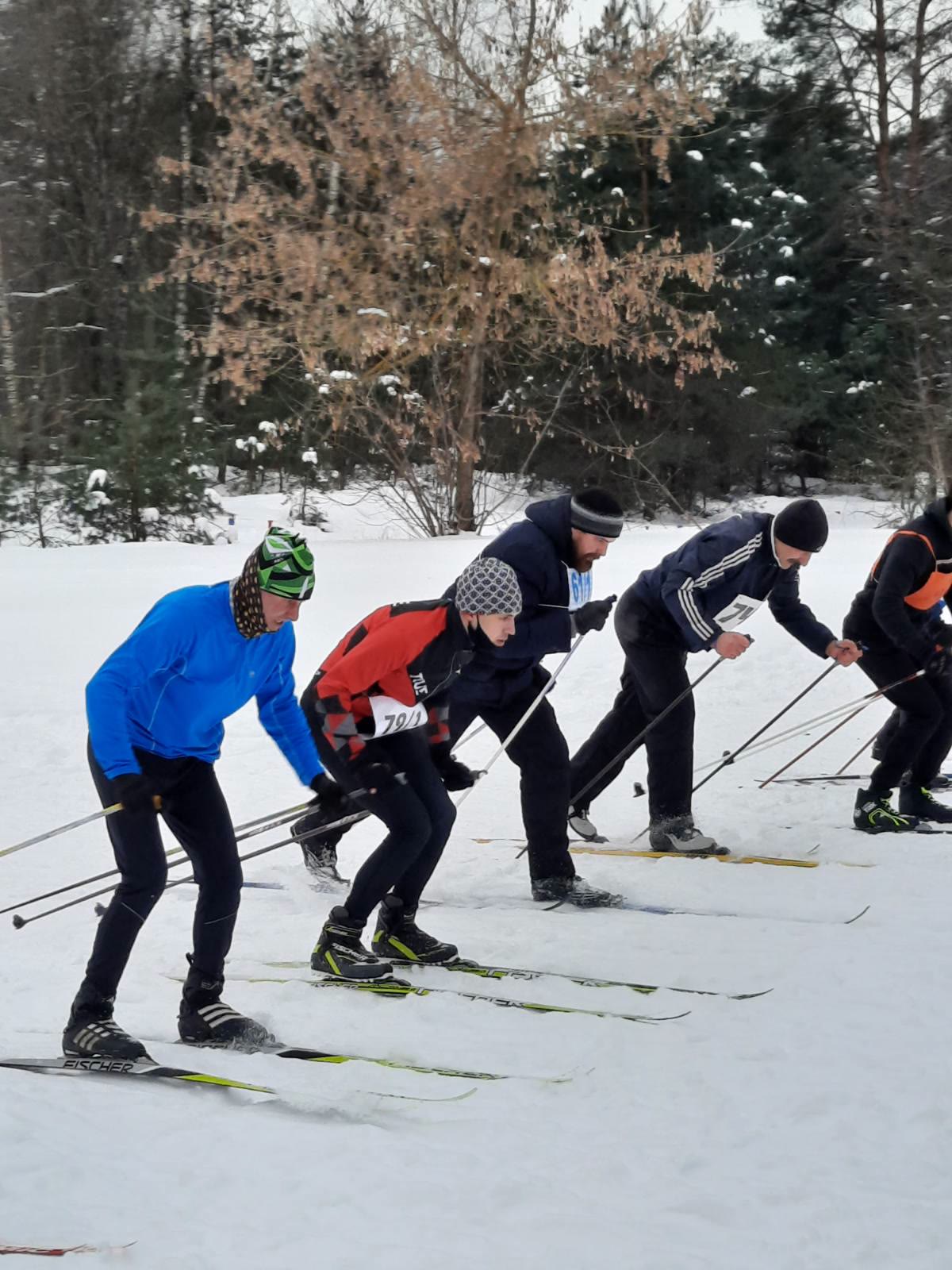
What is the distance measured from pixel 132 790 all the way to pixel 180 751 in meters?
0.23

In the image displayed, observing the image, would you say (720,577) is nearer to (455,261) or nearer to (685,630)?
(685,630)

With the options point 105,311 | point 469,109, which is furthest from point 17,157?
A: point 469,109

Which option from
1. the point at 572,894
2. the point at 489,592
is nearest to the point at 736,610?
the point at 572,894

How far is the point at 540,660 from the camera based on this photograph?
4852mm

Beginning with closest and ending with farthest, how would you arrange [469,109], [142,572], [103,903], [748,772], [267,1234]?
[267,1234] → [103,903] → [748,772] → [142,572] → [469,109]

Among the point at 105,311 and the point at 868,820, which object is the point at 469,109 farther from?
the point at 868,820

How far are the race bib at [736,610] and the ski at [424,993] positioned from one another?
79.6 inches

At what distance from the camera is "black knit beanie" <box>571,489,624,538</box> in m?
4.66

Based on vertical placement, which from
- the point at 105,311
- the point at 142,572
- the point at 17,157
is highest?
the point at 17,157

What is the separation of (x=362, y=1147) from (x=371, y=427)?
17.0 meters

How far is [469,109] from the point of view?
13328mm

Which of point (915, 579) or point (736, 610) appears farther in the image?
point (915, 579)

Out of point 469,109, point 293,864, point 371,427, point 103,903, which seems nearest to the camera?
point 103,903

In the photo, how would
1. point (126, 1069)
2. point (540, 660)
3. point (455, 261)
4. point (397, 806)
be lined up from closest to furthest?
point (126, 1069), point (397, 806), point (540, 660), point (455, 261)
